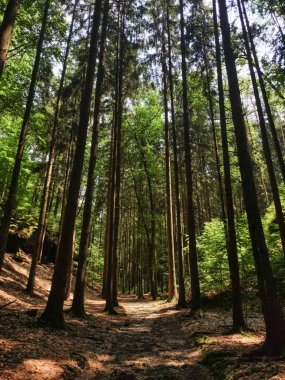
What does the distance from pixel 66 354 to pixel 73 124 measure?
14.7 metres

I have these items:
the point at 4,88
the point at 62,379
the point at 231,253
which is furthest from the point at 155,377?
the point at 4,88

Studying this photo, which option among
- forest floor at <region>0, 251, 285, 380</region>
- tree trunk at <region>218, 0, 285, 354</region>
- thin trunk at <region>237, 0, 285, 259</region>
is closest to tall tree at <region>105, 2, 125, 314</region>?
forest floor at <region>0, 251, 285, 380</region>

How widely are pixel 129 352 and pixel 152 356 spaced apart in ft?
2.28

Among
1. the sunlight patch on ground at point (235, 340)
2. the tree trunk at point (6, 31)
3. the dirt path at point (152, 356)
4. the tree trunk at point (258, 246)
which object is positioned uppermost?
the tree trunk at point (6, 31)

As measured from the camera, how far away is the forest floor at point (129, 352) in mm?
5562

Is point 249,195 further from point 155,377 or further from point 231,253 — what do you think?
point 155,377

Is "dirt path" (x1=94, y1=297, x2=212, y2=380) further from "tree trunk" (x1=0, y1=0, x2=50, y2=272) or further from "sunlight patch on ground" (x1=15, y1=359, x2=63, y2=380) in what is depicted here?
"tree trunk" (x1=0, y1=0, x2=50, y2=272)

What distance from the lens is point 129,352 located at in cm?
809

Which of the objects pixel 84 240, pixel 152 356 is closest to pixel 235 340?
pixel 152 356

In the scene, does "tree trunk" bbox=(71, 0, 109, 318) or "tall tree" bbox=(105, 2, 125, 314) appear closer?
"tree trunk" bbox=(71, 0, 109, 318)

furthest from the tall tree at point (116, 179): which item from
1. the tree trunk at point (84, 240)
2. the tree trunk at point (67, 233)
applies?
the tree trunk at point (67, 233)

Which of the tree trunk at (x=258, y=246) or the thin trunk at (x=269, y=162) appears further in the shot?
the thin trunk at (x=269, y=162)

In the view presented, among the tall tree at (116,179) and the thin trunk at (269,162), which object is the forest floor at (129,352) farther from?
the tall tree at (116,179)

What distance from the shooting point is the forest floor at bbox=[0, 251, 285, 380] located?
556cm
